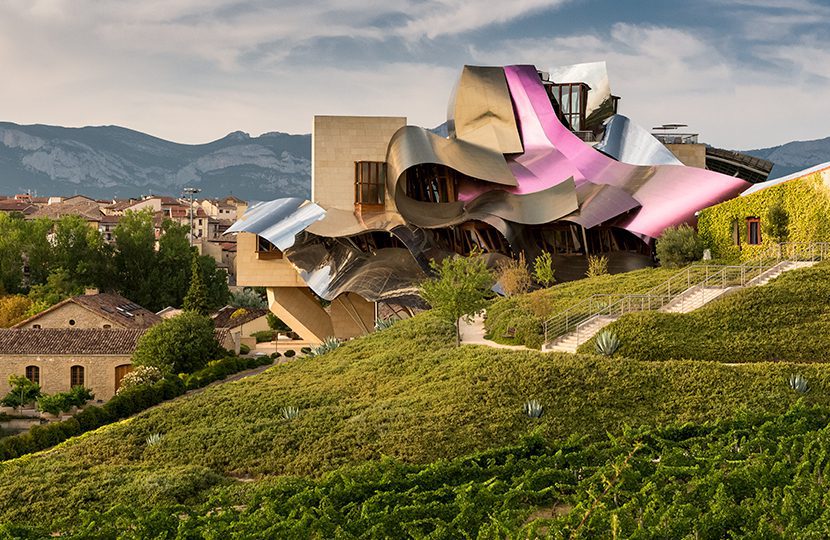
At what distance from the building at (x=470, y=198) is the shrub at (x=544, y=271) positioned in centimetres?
194

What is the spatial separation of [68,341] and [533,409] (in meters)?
26.9

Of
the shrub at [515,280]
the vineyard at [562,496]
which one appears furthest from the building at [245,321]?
the vineyard at [562,496]

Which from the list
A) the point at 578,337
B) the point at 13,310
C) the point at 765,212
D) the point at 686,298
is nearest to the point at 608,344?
the point at 578,337

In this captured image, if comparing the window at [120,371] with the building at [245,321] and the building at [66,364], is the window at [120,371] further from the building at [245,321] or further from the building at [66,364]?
the building at [245,321]

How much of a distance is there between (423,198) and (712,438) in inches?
1135

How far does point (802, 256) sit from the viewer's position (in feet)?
92.0

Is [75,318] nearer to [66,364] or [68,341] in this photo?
[68,341]

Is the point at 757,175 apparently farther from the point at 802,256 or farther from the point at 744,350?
the point at 744,350

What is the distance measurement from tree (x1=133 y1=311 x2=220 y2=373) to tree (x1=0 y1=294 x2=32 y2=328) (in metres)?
21.2

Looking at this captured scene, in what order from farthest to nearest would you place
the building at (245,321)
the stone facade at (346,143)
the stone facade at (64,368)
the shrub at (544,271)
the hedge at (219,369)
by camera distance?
the building at (245,321) < the stone facade at (346,143) < the stone facade at (64,368) < the shrub at (544,271) < the hedge at (219,369)

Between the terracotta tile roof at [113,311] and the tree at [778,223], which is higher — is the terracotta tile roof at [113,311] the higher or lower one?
the lower one

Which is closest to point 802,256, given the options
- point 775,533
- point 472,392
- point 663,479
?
point 472,392

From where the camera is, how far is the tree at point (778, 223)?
31.4 metres

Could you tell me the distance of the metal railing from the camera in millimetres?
25328
